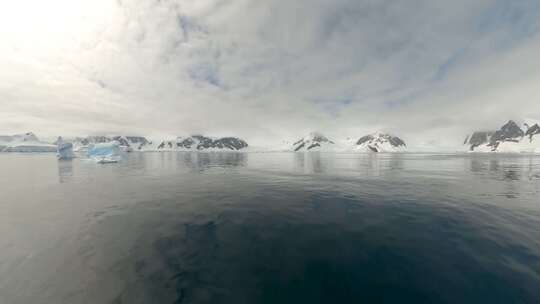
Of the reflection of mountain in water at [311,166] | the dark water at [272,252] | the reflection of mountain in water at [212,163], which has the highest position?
the reflection of mountain in water at [212,163]

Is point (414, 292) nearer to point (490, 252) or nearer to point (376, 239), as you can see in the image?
point (376, 239)

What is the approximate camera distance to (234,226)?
1198cm

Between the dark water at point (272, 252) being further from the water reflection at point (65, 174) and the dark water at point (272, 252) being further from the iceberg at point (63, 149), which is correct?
the iceberg at point (63, 149)

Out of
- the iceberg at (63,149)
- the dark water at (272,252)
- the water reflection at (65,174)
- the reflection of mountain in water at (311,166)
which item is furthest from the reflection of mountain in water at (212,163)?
the iceberg at (63,149)

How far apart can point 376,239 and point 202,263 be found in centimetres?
846

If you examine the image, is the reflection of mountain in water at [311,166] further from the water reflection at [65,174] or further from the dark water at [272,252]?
the water reflection at [65,174]

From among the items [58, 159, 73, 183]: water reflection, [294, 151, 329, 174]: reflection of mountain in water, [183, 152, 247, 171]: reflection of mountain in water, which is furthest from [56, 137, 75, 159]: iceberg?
[294, 151, 329, 174]: reflection of mountain in water

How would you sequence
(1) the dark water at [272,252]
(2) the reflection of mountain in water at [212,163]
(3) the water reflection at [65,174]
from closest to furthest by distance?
(1) the dark water at [272,252], (3) the water reflection at [65,174], (2) the reflection of mountain in water at [212,163]

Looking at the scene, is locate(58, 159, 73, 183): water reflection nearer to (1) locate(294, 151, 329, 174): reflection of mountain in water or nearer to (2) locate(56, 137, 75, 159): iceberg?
(1) locate(294, 151, 329, 174): reflection of mountain in water

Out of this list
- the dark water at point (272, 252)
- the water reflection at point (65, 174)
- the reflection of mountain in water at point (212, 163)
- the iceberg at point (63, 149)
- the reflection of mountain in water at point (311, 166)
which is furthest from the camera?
the iceberg at point (63, 149)

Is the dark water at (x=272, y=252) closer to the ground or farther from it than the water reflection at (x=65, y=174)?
closer to the ground

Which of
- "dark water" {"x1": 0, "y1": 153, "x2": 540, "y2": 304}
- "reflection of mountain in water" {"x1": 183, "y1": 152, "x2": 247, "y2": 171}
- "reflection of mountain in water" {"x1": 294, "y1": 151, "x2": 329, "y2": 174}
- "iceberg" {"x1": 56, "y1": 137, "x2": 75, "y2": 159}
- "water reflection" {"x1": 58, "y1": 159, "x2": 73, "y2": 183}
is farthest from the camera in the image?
"iceberg" {"x1": 56, "y1": 137, "x2": 75, "y2": 159}

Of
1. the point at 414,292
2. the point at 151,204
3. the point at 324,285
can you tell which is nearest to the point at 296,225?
Result: the point at 324,285

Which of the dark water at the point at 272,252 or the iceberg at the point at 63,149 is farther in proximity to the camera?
the iceberg at the point at 63,149
